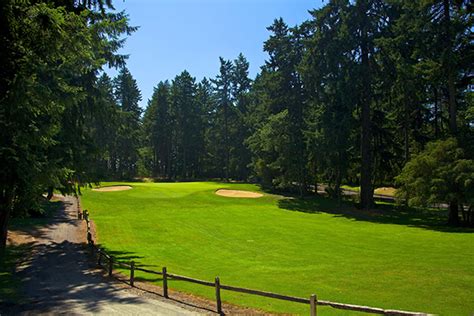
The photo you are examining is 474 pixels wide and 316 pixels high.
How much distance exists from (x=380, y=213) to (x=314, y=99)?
1426cm

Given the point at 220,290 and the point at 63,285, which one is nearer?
the point at 220,290

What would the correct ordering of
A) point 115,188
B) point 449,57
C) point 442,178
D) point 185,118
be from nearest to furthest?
point 442,178 → point 449,57 → point 115,188 → point 185,118

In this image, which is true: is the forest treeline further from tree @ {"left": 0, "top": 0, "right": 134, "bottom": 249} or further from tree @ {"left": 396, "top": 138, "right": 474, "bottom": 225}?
tree @ {"left": 0, "top": 0, "right": 134, "bottom": 249}

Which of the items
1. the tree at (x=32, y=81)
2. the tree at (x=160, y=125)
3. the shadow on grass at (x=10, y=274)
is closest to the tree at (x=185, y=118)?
the tree at (x=160, y=125)

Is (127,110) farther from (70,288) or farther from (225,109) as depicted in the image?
(70,288)

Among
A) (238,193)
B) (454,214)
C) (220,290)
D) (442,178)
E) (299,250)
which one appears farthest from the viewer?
(238,193)

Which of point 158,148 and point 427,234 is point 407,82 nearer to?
point 427,234

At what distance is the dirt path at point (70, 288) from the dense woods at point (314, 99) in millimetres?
3138

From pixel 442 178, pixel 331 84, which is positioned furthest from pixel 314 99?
pixel 442 178

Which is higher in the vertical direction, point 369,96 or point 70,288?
point 369,96

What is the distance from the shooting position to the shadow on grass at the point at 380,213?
30750 millimetres

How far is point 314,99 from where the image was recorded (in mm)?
44125

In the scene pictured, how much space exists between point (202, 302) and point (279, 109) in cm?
4426

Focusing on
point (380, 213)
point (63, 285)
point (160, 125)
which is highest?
point (160, 125)
